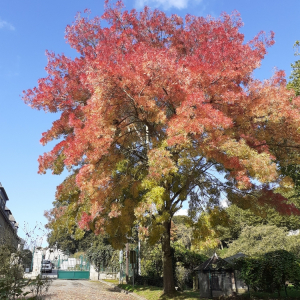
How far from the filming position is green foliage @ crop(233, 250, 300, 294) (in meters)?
11.2

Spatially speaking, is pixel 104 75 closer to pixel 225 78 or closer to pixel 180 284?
pixel 225 78

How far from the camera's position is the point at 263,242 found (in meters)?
26.0

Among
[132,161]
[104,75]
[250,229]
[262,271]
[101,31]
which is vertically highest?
[101,31]

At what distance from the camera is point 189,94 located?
8609 millimetres

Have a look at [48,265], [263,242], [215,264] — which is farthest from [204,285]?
[48,265]

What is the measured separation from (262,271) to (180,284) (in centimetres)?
711

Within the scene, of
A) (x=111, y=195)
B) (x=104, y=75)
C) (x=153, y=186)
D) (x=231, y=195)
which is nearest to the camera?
(x=104, y=75)

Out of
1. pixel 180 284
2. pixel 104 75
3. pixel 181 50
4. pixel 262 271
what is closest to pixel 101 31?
pixel 181 50

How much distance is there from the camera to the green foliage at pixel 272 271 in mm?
11195

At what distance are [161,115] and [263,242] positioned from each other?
21.6 metres

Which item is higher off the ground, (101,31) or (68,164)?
(101,31)

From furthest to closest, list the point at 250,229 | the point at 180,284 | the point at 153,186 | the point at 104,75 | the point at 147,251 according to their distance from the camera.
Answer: the point at 250,229, the point at 147,251, the point at 180,284, the point at 153,186, the point at 104,75

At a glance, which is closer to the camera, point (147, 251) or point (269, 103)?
point (269, 103)

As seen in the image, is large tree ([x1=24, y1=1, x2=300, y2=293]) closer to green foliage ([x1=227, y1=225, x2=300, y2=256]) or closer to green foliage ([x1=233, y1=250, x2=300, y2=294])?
green foliage ([x1=233, y1=250, x2=300, y2=294])
